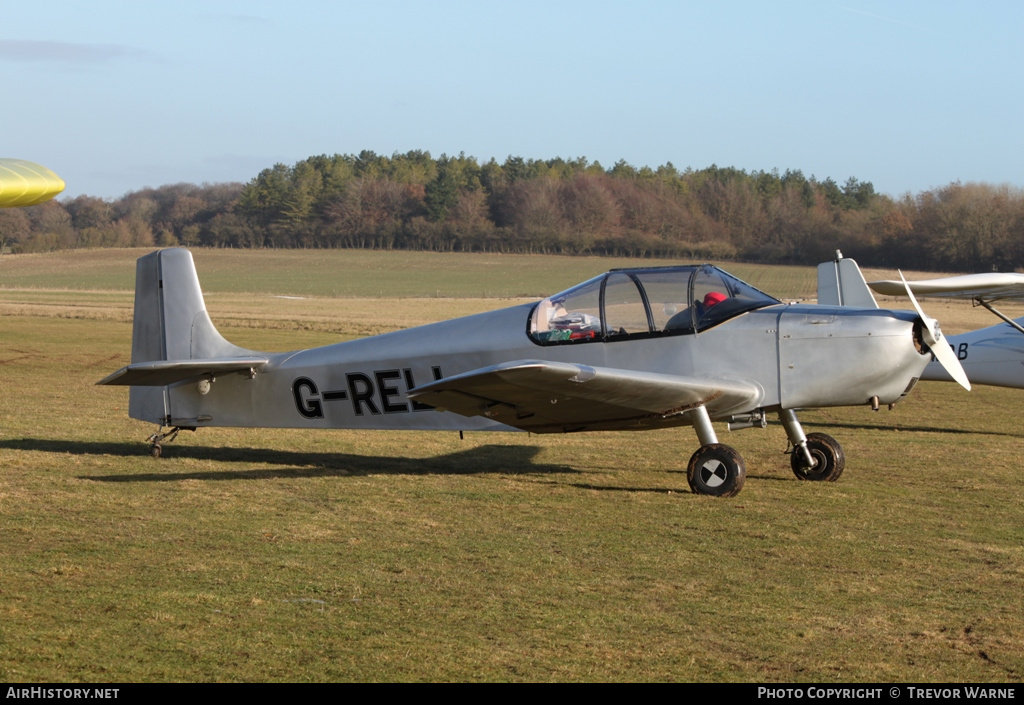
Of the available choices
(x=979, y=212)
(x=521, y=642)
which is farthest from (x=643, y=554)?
(x=979, y=212)

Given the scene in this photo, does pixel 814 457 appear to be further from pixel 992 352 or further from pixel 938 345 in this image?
pixel 992 352

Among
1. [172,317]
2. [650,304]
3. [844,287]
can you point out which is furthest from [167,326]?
[844,287]

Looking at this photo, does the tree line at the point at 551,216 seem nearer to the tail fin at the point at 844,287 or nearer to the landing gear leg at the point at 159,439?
the tail fin at the point at 844,287

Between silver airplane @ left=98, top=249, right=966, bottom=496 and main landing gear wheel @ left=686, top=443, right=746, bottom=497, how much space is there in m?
0.01

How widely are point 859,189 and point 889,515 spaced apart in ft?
396

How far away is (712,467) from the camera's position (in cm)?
872

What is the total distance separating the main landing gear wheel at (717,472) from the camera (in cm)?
862

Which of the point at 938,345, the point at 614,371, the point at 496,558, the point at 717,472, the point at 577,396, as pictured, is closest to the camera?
the point at 496,558

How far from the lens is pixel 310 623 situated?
525cm

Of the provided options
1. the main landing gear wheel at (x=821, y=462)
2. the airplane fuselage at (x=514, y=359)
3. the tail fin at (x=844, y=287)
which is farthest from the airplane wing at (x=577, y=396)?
the tail fin at (x=844, y=287)

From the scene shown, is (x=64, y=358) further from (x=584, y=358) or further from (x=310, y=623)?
(x=310, y=623)

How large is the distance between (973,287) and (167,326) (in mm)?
9145

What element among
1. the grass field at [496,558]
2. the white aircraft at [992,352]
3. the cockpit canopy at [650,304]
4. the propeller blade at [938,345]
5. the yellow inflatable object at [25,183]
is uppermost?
the yellow inflatable object at [25,183]

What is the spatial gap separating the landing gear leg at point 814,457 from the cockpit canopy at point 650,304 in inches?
47.4
